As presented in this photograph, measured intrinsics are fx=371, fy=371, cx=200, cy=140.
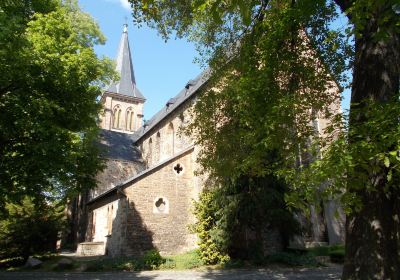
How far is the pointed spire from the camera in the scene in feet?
147

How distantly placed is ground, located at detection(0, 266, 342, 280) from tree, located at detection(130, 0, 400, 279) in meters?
3.80

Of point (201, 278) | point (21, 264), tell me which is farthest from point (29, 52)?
point (21, 264)

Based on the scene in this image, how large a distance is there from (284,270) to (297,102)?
8.21m

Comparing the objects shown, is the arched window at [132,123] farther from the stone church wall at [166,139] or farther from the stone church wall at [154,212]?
the stone church wall at [154,212]

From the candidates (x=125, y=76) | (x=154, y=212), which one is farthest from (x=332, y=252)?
(x=125, y=76)

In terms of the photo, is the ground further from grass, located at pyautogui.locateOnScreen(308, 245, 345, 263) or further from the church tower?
the church tower

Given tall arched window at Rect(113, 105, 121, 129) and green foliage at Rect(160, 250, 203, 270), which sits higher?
tall arched window at Rect(113, 105, 121, 129)

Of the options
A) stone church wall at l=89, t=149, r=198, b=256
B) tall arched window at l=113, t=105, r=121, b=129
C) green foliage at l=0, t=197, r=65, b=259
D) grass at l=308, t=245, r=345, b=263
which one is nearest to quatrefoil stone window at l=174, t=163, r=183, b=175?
stone church wall at l=89, t=149, r=198, b=256

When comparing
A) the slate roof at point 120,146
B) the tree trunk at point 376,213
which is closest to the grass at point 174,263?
the tree trunk at point 376,213

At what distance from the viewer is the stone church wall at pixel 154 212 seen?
17.7 meters

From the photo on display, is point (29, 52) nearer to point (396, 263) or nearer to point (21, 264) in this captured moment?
point (396, 263)

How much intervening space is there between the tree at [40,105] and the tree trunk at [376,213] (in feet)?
26.1

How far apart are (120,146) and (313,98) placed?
25.6 meters

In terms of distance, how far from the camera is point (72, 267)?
Result: 14.6 metres
